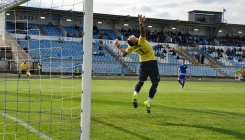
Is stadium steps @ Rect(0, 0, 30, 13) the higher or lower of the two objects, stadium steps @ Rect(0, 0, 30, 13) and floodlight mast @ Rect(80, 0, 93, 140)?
the higher

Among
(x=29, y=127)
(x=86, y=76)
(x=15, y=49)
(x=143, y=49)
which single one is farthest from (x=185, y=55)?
(x=86, y=76)

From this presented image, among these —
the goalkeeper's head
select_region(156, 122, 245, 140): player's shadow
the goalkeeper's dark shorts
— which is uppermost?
the goalkeeper's head

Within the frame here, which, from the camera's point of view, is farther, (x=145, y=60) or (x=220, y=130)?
(x=145, y=60)

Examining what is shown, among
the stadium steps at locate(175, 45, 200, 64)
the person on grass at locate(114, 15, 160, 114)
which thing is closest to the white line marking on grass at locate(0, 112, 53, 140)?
the person on grass at locate(114, 15, 160, 114)

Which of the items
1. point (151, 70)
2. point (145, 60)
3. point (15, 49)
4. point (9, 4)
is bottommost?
point (151, 70)

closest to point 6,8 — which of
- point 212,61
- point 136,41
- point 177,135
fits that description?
point 136,41

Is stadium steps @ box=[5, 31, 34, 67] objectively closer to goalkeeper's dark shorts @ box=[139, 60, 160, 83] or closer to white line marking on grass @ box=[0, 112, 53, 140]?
white line marking on grass @ box=[0, 112, 53, 140]

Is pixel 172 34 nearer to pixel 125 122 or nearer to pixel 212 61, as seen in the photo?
pixel 212 61

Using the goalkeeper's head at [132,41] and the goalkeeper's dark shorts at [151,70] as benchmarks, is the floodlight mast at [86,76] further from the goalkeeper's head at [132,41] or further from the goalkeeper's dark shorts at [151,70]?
the goalkeeper's dark shorts at [151,70]

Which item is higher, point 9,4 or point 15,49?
point 9,4

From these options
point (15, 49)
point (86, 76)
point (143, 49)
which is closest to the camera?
point (86, 76)

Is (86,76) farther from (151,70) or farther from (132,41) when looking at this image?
(151,70)

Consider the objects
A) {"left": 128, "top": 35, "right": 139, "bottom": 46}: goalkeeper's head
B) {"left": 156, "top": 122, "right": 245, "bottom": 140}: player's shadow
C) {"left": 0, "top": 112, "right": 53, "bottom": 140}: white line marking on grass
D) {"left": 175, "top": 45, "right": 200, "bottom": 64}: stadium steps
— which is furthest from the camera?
{"left": 175, "top": 45, "right": 200, "bottom": 64}: stadium steps

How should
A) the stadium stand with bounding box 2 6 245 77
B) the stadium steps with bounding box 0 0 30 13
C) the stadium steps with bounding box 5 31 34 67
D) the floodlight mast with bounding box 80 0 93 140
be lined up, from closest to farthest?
the floodlight mast with bounding box 80 0 93 140 < the stadium steps with bounding box 0 0 30 13 < the stadium steps with bounding box 5 31 34 67 < the stadium stand with bounding box 2 6 245 77
